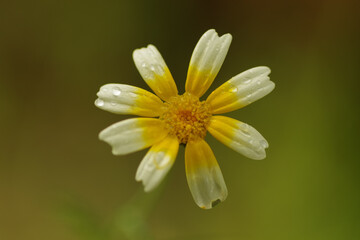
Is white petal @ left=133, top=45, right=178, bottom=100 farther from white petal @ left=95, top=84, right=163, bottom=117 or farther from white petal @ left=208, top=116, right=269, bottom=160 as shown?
white petal @ left=208, top=116, right=269, bottom=160

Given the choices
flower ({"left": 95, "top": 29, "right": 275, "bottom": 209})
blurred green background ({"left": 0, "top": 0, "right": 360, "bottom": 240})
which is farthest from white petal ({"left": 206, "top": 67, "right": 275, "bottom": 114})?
blurred green background ({"left": 0, "top": 0, "right": 360, "bottom": 240})

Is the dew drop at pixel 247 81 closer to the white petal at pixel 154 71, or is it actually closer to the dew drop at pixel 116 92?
the white petal at pixel 154 71

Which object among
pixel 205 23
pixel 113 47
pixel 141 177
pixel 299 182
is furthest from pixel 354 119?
pixel 141 177

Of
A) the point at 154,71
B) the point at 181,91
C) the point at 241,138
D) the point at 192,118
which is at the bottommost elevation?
the point at 241,138

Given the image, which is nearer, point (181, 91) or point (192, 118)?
point (192, 118)

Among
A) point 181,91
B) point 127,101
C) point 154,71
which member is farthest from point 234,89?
point 181,91

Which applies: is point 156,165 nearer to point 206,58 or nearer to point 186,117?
point 186,117

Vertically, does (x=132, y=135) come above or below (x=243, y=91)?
below
